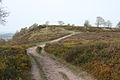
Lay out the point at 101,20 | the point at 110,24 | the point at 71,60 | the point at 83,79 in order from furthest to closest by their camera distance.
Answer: the point at 110,24
the point at 101,20
the point at 71,60
the point at 83,79

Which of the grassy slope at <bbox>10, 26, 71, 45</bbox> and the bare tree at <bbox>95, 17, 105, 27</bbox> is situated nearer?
the grassy slope at <bbox>10, 26, 71, 45</bbox>

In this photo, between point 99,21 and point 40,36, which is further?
point 99,21

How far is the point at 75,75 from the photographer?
9.72 metres

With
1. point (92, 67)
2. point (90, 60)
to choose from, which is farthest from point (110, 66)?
point (90, 60)

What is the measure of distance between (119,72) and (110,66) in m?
1.15

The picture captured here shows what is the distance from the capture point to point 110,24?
4739 inches

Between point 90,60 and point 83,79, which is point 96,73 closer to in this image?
point 83,79

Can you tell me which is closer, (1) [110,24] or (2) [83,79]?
(2) [83,79]

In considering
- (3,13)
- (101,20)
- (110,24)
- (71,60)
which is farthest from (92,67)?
(110,24)

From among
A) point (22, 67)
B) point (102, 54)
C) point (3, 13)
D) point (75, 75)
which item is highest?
point (3, 13)

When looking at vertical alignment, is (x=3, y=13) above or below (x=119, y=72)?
above

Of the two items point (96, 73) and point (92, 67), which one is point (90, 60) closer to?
point (92, 67)

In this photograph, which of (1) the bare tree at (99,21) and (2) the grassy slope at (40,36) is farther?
(1) the bare tree at (99,21)

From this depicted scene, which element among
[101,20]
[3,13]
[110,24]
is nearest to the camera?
[3,13]
